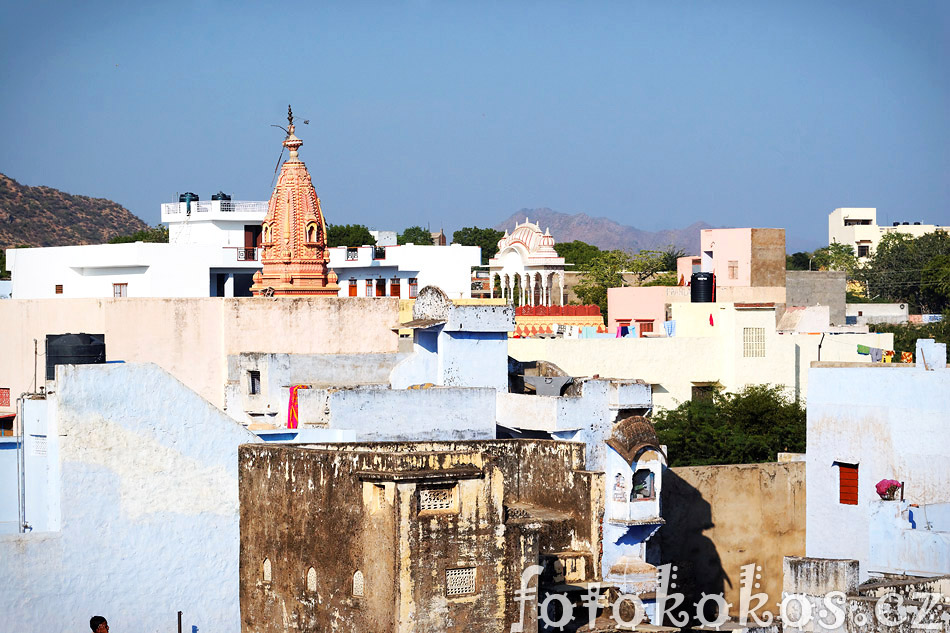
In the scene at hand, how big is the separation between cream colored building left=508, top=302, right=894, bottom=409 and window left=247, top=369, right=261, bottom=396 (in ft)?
29.2

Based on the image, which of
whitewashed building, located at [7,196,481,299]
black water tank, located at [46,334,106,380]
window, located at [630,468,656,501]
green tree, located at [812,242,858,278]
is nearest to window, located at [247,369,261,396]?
black water tank, located at [46,334,106,380]

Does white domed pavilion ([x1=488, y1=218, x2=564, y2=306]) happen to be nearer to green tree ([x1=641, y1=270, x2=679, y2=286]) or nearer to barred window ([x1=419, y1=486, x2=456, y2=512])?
green tree ([x1=641, y1=270, x2=679, y2=286])

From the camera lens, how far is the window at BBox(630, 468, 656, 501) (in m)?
18.2

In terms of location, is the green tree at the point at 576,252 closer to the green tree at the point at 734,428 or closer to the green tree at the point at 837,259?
the green tree at the point at 837,259

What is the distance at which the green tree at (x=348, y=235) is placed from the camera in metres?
67.6

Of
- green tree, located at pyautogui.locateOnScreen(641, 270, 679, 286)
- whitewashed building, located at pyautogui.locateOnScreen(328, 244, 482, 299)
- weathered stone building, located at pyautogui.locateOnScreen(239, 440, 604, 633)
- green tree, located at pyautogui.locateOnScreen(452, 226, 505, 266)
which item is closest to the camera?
weathered stone building, located at pyautogui.locateOnScreen(239, 440, 604, 633)

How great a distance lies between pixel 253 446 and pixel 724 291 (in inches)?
871

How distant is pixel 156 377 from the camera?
654 inches

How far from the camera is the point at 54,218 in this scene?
95.8 meters

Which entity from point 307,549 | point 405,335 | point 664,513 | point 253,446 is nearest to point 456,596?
point 307,549

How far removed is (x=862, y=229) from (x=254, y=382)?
2550 inches

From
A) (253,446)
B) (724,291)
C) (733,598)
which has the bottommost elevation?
(733,598)

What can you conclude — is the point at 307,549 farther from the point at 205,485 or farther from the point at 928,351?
the point at 928,351

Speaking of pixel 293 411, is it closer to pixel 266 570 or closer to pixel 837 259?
pixel 266 570
